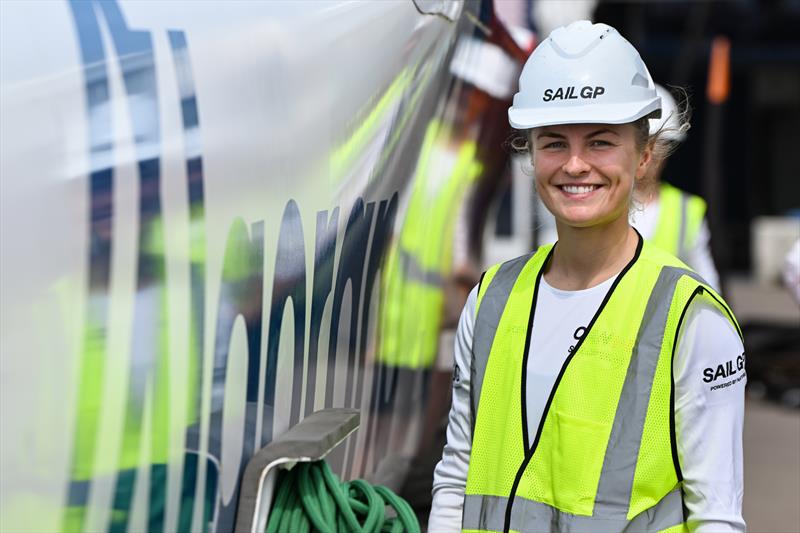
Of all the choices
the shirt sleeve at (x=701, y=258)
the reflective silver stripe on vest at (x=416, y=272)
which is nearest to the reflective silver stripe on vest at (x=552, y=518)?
the reflective silver stripe on vest at (x=416, y=272)

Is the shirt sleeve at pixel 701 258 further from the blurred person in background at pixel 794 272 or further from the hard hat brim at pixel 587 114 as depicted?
the hard hat brim at pixel 587 114

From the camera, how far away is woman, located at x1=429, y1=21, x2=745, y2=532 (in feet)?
6.28

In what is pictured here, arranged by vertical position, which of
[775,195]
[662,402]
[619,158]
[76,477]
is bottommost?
[76,477]

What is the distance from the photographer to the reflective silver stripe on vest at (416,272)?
366cm

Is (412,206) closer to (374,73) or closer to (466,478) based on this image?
(374,73)

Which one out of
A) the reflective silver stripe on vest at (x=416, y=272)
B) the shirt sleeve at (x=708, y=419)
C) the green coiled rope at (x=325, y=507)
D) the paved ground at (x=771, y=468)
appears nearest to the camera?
the shirt sleeve at (x=708, y=419)

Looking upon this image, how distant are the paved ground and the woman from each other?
2.85 metres

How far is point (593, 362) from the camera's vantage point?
199cm

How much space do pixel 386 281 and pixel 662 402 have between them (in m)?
1.57

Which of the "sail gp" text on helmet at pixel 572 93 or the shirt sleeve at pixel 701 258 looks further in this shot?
the shirt sleeve at pixel 701 258

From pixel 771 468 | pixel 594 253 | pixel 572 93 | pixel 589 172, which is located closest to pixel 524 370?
pixel 594 253

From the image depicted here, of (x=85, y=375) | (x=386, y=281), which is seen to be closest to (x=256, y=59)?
(x=85, y=375)

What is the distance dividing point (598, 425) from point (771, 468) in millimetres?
4107

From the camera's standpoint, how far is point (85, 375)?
6.43 feet
